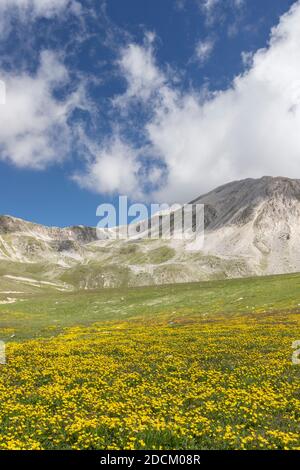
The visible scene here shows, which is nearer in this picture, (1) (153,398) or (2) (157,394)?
(1) (153,398)

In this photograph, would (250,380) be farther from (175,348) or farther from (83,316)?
(83,316)

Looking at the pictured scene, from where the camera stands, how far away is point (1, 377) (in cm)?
2438

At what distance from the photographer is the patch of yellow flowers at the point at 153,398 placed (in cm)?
1461

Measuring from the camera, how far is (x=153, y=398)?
1900cm

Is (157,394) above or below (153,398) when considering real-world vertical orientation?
below

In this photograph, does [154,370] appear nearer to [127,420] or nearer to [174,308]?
[127,420]

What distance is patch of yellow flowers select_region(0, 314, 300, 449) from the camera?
14609 millimetres
